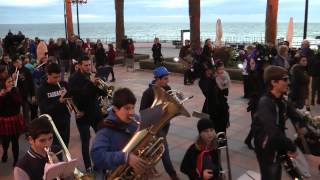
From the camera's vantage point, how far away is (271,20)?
18609 millimetres

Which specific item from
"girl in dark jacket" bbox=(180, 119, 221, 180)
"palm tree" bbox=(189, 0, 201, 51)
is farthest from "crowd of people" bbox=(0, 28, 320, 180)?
"palm tree" bbox=(189, 0, 201, 51)

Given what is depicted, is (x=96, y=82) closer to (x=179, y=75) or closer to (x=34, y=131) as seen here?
(x=34, y=131)

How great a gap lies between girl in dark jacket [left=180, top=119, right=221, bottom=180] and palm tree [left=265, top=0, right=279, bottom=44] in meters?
14.5

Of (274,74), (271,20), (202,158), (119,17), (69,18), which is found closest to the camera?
(274,74)

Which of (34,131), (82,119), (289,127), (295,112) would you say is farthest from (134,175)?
(289,127)

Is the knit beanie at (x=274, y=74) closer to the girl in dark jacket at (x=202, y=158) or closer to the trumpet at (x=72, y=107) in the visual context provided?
the girl in dark jacket at (x=202, y=158)

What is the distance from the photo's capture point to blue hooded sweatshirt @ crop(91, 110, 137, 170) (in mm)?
3232

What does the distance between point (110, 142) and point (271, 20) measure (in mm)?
16580

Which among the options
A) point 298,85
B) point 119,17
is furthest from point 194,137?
point 119,17

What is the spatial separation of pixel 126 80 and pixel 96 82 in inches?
435

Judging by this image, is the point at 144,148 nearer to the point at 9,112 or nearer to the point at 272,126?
the point at 272,126

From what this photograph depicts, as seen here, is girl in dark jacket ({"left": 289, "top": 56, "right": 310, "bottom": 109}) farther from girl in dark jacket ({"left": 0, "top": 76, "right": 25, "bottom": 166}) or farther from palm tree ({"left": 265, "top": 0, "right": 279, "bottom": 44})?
palm tree ({"left": 265, "top": 0, "right": 279, "bottom": 44})

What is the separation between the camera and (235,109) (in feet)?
37.5

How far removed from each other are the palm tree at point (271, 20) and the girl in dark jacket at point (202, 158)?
14547 mm
